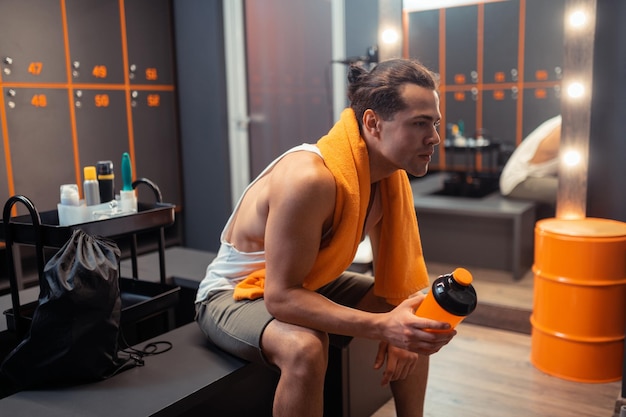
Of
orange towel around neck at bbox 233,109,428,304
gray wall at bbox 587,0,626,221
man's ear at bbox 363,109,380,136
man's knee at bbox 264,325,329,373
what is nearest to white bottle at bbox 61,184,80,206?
orange towel around neck at bbox 233,109,428,304

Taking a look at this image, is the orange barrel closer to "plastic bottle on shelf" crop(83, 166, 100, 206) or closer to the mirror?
the mirror

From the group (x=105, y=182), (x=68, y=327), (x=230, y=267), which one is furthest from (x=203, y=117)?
(x=68, y=327)

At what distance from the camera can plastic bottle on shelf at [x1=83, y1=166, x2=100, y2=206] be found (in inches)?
70.0

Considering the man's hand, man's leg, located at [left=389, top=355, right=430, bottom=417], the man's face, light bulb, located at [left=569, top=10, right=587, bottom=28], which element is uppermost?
light bulb, located at [left=569, top=10, right=587, bottom=28]

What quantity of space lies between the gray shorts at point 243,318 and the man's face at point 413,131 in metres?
0.47

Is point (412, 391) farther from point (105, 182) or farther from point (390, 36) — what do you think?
point (390, 36)

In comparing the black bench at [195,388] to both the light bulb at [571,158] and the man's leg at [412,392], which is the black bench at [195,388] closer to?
the man's leg at [412,392]

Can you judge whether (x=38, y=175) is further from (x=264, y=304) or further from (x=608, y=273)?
(x=608, y=273)

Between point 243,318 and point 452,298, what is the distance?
55 centimetres

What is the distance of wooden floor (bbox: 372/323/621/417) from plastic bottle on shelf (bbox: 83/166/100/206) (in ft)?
3.76

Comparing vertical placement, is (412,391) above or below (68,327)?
below

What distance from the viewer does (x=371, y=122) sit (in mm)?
1523

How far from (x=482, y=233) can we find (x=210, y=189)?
1.59 m

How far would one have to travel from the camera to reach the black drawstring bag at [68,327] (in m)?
1.42
